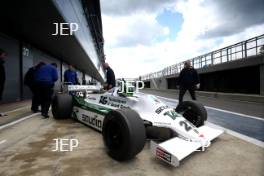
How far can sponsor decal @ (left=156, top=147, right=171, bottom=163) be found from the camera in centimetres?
273

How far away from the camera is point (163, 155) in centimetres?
281

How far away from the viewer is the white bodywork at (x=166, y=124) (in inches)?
111

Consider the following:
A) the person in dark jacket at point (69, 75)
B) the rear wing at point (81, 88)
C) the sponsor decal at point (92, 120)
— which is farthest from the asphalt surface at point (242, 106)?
the person in dark jacket at point (69, 75)

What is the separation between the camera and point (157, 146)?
2.92m

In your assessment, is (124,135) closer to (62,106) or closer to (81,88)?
(62,106)

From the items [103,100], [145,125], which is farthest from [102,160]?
[103,100]

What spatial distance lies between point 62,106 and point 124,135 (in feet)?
10.7

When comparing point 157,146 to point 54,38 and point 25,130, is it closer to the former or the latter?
point 25,130

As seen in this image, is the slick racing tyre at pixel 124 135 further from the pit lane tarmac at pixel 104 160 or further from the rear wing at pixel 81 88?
the rear wing at pixel 81 88

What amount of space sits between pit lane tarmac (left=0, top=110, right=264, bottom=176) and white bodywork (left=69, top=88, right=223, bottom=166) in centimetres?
15

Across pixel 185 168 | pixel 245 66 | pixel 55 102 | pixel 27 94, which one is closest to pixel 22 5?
pixel 55 102

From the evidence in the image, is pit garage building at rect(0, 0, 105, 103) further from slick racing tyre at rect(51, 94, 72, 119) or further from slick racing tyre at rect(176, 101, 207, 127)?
slick racing tyre at rect(176, 101, 207, 127)

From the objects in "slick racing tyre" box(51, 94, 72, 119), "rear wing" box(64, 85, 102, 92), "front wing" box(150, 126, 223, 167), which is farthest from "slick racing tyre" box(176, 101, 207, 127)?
"slick racing tyre" box(51, 94, 72, 119)

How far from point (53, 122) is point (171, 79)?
80.7 ft
